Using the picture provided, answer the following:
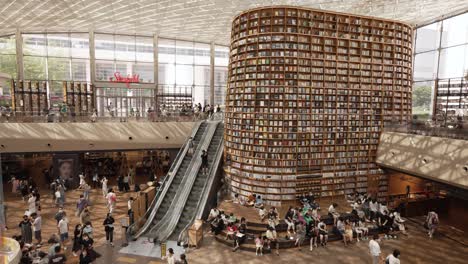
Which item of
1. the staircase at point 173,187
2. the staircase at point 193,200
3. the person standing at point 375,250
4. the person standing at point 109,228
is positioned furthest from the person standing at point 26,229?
the person standing at point 375,250

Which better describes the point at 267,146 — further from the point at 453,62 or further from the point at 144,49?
the point at 144,49

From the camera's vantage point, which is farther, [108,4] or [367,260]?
[108,4]

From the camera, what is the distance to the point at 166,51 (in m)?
21.9

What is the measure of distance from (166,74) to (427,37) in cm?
1685

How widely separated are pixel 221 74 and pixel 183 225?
15423mm

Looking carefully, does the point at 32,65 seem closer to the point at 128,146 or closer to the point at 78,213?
the point at 128,146

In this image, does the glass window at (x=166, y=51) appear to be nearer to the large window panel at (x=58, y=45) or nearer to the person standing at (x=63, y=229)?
the large window panel at (x=58, y=45)

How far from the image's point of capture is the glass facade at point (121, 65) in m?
19.2

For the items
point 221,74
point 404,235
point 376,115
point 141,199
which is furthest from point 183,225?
point 221,74

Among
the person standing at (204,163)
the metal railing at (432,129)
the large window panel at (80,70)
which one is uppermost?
the large window panel at (80,70)

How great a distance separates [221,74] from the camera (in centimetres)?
2327

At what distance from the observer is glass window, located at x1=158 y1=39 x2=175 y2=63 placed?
21688 millimetres

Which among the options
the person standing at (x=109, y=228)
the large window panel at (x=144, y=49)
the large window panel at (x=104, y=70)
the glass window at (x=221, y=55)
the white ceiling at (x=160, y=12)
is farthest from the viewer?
the glass window at (x=221, y=55)

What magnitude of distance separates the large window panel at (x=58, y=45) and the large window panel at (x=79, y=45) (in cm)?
30
